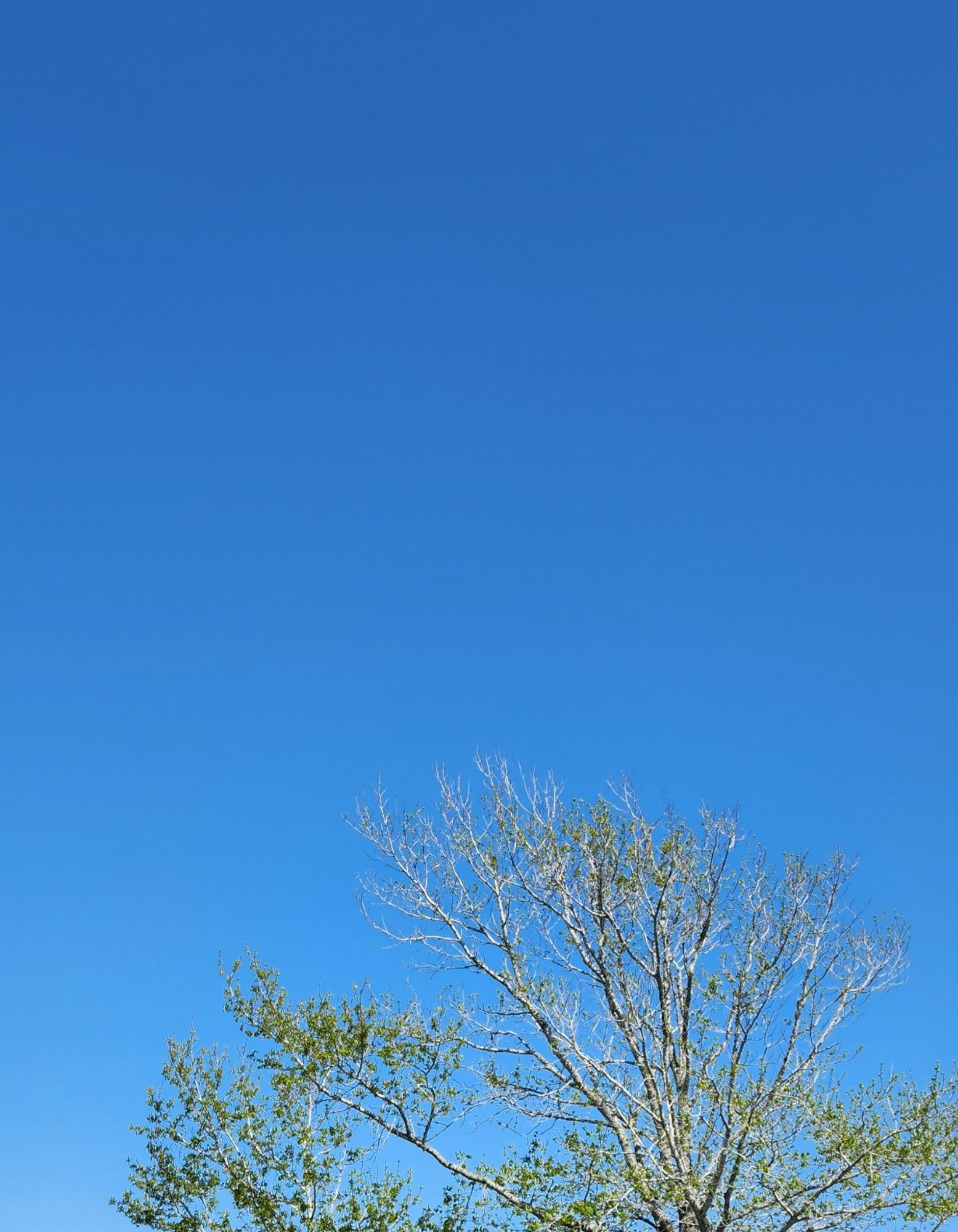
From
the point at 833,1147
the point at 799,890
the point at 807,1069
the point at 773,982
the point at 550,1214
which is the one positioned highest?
the point at 799,890

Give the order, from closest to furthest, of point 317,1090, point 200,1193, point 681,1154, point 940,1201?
point 940,1201 → point 681,1154 → point 317,1090 → point 200,1193

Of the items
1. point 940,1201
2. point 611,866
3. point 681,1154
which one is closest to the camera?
point 940,1201

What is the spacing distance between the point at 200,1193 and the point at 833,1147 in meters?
12.6

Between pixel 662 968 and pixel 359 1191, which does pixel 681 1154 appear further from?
pixel 359 1191

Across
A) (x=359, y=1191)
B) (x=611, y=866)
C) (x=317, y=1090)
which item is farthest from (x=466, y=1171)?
(x=611, y=866)

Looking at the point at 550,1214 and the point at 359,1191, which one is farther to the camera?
the point at 359,1191

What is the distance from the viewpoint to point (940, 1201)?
15.6 meters

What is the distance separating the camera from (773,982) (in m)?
18.5

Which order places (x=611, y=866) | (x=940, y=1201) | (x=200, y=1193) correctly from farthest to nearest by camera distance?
1. (x=200, y=1193)
2. (x=611, y=866)
3. (x=940, y=1201)

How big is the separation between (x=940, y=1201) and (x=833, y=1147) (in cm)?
166

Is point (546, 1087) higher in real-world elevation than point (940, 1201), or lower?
higher

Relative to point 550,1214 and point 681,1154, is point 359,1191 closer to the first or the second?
point 550,1214

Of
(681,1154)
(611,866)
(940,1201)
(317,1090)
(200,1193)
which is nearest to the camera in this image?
(940,1201)

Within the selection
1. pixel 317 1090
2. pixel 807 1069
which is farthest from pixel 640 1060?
pixel 317 1090
